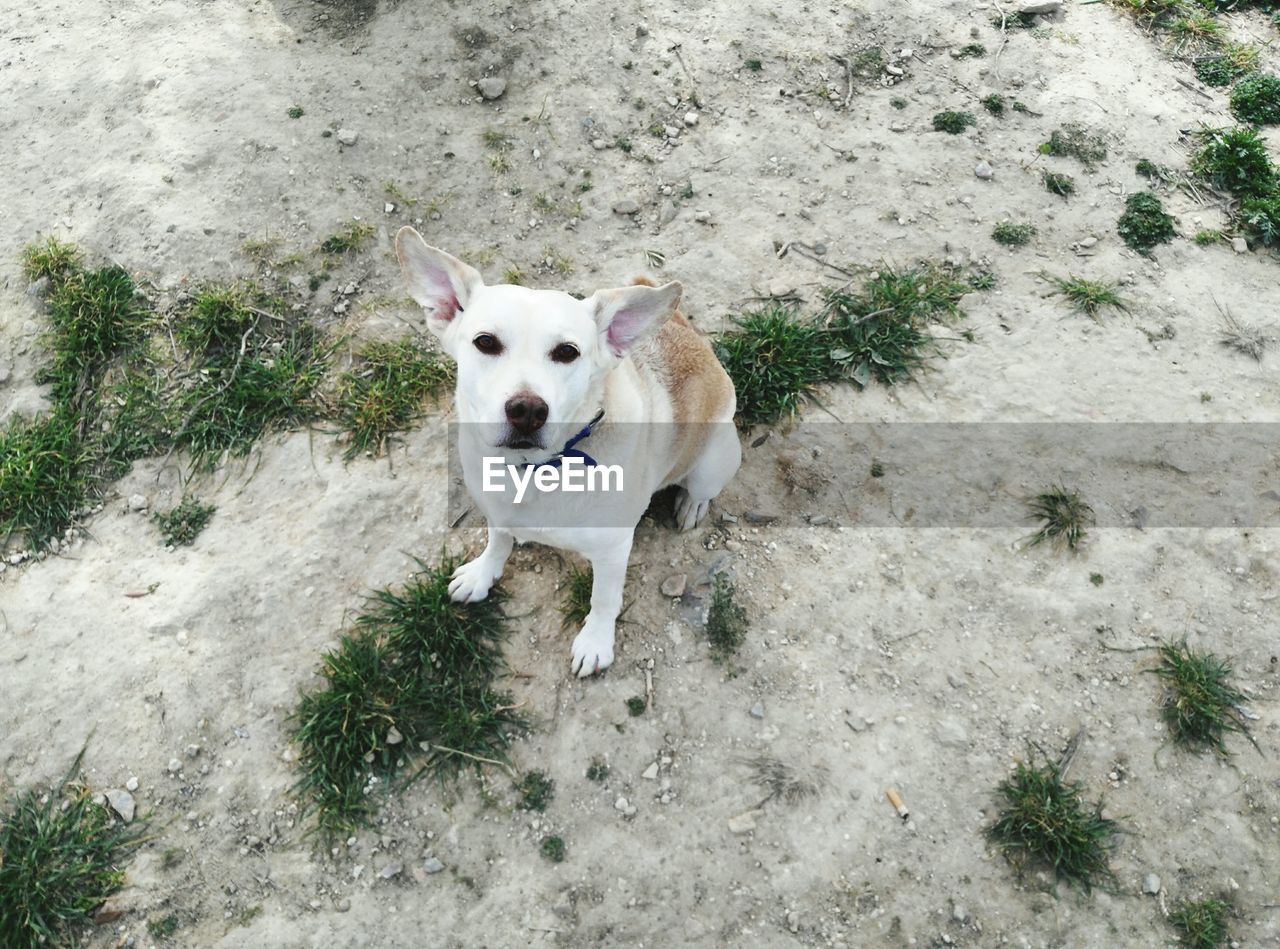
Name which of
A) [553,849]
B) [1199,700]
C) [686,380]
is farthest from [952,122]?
[553,849]

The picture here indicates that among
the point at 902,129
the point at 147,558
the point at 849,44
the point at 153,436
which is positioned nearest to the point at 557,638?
the point at 147,558

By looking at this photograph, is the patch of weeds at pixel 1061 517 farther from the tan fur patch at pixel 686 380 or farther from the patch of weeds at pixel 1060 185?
the patch of weeds at pixel 1060 185

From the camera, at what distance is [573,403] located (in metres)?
3.16

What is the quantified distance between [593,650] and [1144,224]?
17.5 feet

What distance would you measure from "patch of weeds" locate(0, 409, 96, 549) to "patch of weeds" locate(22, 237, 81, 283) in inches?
46.6

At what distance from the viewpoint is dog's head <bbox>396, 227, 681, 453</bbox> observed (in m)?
3.03

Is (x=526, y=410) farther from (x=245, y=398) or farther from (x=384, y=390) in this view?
(x=245, y=398)

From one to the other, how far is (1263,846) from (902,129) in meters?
5.54

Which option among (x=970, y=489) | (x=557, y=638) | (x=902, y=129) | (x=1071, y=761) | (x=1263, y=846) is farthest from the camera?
(x=902, y=129)

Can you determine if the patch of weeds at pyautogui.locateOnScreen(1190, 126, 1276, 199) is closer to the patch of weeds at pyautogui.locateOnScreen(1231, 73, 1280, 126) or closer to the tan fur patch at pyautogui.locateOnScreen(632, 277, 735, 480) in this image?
the patch of weeds at pyautogui.locateOnScreen(1231, 73, 1280, 126)

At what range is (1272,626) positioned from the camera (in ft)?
14.6

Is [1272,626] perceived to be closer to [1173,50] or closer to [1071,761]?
[1071,761]

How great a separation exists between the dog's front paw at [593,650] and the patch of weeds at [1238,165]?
20.2 feet

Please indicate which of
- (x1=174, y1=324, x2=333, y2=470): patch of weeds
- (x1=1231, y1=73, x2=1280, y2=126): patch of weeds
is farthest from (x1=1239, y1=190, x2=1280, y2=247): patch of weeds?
(x1=174, y1=324, x2=333, y2=470): patch of weeds
